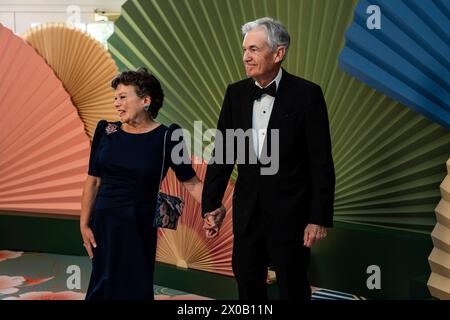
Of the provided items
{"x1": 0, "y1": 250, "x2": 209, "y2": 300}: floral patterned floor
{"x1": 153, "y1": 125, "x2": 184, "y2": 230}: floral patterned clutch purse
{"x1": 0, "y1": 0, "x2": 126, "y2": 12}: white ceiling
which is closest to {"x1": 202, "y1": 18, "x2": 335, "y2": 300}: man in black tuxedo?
{"x1": 153, "y1": 125, "x2": 184, "y2": 230}: floral patterned clutch purse

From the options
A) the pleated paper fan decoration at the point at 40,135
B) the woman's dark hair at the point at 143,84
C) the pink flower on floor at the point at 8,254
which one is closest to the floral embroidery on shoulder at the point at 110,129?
the woman's dark hair at the point at 143,84

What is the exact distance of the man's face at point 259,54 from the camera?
196cm

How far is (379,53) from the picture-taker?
2506 millimetres

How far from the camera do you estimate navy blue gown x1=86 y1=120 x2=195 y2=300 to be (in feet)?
7.02

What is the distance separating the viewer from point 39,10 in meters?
6.53

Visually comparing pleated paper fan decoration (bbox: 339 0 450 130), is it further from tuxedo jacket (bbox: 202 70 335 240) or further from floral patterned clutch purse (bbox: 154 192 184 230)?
floral patterned clutch purse (bbox: 154 192 184 230)

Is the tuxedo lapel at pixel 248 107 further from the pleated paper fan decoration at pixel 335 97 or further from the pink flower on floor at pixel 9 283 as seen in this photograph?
the pink flower on floor at pixel 9 283

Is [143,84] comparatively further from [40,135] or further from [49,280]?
[40,135]

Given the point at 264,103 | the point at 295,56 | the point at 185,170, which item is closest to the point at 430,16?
the point at 295,56

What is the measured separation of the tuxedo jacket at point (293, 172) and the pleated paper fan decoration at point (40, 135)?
2.02m

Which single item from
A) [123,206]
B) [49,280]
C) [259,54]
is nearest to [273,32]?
[259,54]

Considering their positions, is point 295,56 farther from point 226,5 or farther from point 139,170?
point 139,170

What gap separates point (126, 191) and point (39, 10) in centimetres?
498

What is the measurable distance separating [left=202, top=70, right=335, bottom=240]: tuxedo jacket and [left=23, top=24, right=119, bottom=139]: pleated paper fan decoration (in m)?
2.04
